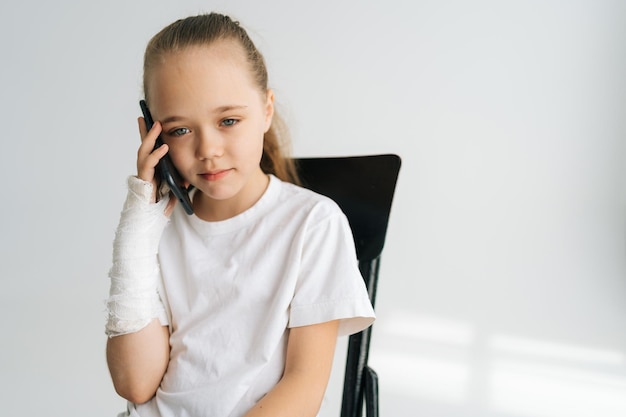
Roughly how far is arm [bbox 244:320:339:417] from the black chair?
12cm

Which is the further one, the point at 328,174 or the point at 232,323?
the point at 328,174

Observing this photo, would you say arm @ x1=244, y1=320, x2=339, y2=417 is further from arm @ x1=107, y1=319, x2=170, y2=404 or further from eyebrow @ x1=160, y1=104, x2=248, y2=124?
eyebrow @ x1=160, y1=104, x2=248, y2=124

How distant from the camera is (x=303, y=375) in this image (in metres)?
0.87

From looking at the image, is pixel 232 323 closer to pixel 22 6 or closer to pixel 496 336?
pixel 496 336

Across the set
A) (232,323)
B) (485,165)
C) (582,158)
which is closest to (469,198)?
(485,165)

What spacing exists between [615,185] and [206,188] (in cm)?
90

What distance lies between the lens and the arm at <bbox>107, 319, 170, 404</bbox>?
0.92m

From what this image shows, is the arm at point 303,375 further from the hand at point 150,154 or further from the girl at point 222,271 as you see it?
the hand at point 150,154

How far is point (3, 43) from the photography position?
1.82 metres

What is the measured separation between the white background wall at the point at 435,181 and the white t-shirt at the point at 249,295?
0.39 metres

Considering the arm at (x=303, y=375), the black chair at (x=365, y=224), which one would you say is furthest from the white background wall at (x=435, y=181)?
the arm at (x=303, y=375)

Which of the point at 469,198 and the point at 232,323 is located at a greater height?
the point at 469,198

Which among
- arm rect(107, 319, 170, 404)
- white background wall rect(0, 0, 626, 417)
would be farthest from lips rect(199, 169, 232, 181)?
white background wall rect(0, 0, 626, 417)

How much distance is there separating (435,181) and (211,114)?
75cm
